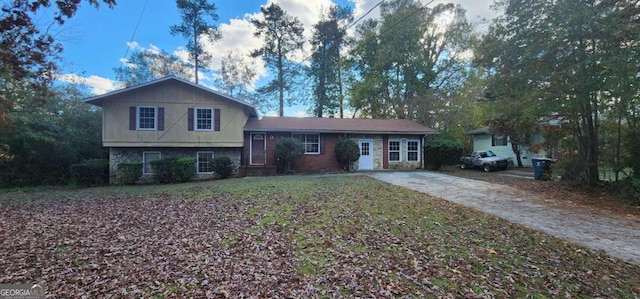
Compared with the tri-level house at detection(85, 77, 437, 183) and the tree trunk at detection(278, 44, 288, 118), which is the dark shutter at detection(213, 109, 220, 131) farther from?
the tree trunk at detection(278, 44, 288, 118)

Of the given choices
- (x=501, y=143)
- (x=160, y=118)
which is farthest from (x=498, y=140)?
(x=160, y=118)

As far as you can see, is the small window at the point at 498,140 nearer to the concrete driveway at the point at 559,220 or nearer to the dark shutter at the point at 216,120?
the concrete driveway at the point at 559,220

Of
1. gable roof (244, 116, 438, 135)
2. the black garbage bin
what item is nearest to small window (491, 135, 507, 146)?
gable roof (244, 116, 438, 135)

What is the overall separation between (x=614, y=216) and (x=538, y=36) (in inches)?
202

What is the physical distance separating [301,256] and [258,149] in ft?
41.9

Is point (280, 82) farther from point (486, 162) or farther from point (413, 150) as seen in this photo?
point (486, 162)

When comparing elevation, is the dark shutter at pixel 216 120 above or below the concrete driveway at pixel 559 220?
above

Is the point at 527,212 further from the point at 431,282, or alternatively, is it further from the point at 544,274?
the point at 431,282

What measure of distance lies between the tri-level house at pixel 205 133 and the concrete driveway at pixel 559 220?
815 centimetres

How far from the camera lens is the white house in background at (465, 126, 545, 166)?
754 inches

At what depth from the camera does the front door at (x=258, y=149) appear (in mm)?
16078

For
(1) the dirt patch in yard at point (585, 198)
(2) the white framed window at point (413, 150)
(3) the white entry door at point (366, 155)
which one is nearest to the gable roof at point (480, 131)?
(2) the white framed window at point (413, 150)

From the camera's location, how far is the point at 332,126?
57.3 ft

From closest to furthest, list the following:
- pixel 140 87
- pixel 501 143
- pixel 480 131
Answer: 1. pixel 140 87
2. pixel 501 143
3. pixel 480 131
